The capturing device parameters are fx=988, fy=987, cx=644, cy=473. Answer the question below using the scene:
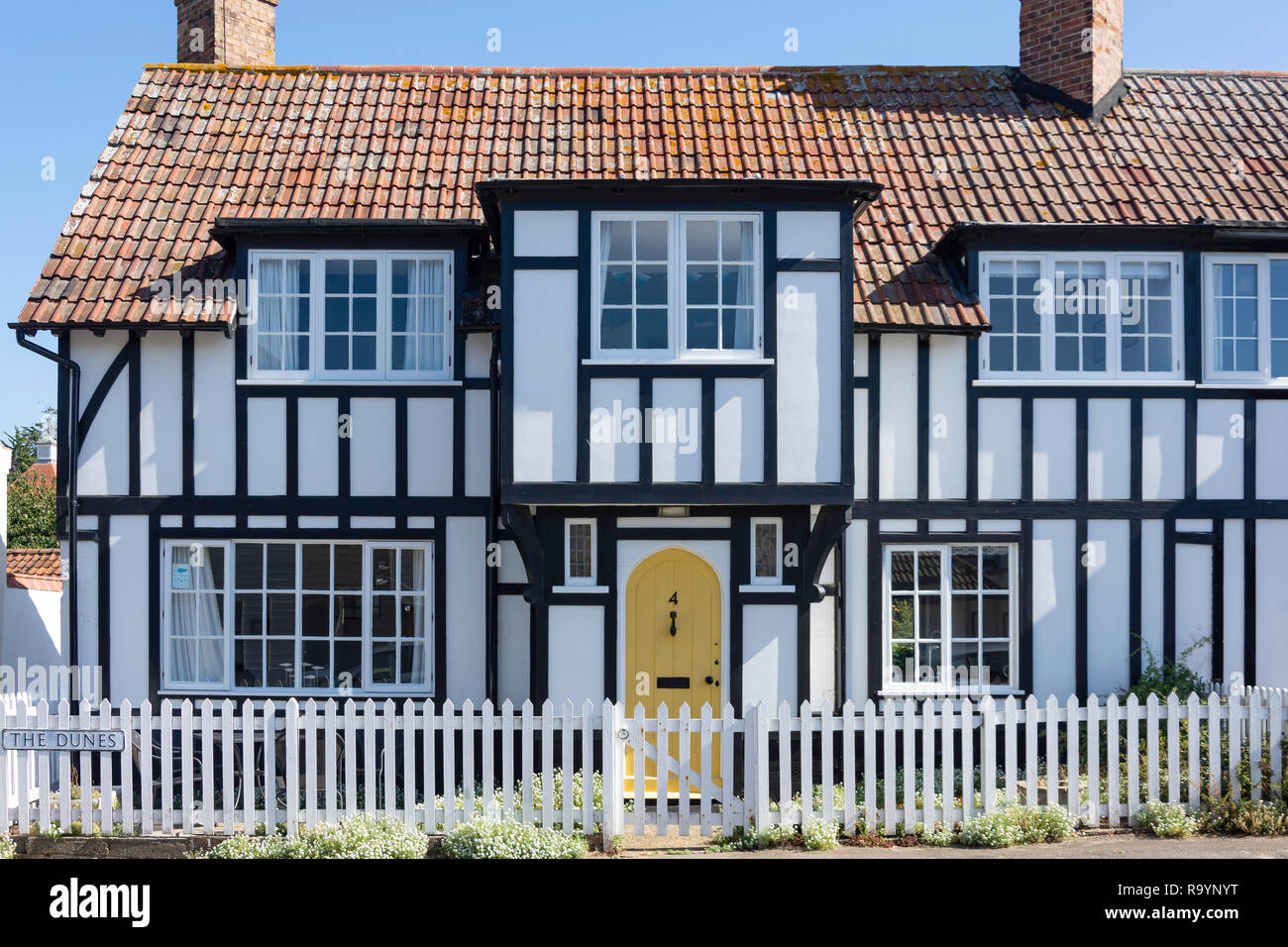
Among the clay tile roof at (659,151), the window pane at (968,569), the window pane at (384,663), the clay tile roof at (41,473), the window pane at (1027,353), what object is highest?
the clay tile roof at (659,151)

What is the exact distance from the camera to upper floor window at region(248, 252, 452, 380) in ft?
36.0

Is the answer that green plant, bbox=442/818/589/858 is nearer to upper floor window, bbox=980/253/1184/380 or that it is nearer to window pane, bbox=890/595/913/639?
window pane, bbox=890/595/913/639

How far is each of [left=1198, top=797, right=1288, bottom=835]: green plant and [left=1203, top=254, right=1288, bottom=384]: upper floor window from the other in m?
4.80

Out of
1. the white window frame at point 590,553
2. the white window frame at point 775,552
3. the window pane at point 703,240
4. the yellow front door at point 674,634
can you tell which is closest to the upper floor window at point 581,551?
the white window frame at point 590,553

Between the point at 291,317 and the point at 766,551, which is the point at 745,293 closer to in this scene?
the point at 766,551

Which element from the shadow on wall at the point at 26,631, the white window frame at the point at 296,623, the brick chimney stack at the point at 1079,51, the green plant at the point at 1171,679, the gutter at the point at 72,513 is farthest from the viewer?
the shadow on wall at the point at 26,631

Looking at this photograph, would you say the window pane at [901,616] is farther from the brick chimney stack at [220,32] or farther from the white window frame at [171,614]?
the brick chimney stack at [220,32]

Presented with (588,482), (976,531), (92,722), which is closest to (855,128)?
(976,531)

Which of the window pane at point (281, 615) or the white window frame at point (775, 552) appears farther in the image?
the window pane at point (281, 615)

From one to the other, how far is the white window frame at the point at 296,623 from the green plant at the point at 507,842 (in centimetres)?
292

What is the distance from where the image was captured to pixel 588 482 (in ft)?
32.2

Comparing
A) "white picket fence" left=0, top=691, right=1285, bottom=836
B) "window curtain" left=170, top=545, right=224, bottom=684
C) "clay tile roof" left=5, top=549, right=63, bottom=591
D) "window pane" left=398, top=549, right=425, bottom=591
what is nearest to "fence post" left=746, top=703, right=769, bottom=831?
"white picket fence" left=0, top=691, right=1285, bottom=836

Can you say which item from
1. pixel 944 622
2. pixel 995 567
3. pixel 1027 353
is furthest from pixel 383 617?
pixel 1027 353

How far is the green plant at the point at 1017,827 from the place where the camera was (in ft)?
27.4
